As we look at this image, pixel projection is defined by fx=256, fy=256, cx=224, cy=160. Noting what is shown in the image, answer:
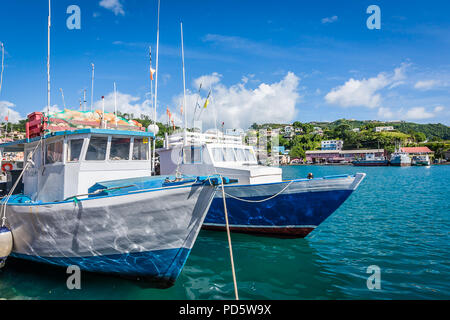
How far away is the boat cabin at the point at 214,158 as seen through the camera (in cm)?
1082

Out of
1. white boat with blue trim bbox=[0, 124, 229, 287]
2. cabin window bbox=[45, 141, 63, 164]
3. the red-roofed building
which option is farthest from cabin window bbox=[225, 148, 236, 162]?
the red-roofed building

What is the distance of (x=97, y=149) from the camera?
7.77m

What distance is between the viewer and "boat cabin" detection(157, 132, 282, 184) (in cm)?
1082

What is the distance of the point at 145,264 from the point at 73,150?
4.18 m

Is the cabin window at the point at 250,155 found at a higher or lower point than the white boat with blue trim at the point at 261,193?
higher

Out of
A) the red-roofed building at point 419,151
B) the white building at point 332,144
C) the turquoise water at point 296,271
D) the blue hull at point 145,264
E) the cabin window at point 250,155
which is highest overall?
the white building at point 332,144

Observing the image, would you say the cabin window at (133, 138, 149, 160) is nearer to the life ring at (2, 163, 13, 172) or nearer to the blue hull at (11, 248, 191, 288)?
the blue hull at (11, 248, 191, 288)

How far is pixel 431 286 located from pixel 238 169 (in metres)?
6.79

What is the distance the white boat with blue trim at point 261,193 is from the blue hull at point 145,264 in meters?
2.28

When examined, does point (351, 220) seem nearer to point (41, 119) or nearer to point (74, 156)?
point (74, 156)

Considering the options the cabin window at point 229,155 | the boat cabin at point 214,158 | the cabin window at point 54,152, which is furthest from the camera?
the cabin window at point 229,155

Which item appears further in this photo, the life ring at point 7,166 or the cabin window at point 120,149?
the life ring at point 7,166

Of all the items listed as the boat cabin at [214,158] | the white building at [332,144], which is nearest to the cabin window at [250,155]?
the boat cabin at [214,158]

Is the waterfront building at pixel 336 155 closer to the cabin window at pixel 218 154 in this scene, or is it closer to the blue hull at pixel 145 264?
the cabin window at pixel 218 154
